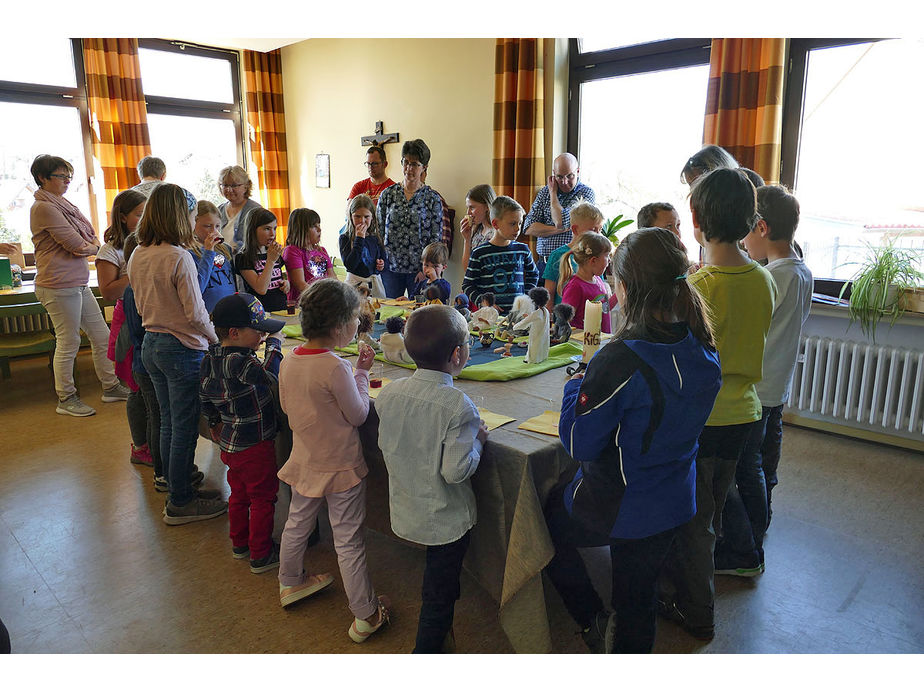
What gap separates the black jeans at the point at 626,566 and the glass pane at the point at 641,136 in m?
2.96

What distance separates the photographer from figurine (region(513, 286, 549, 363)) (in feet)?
7.24

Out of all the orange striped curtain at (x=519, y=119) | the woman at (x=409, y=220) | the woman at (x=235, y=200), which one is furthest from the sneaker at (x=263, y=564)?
the orange striped curtain at (x=519, y=119)

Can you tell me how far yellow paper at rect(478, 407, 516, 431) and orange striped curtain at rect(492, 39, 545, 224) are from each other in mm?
3057

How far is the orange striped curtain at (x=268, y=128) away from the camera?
22.2ft

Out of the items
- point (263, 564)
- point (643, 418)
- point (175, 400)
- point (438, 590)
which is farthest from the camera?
point (175, 400)

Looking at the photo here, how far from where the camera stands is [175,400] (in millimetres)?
2379

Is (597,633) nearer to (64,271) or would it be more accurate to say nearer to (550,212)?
(550,212)

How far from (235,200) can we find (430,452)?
309 centimetres

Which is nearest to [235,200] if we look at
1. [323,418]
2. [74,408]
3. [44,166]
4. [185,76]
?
[44,166]

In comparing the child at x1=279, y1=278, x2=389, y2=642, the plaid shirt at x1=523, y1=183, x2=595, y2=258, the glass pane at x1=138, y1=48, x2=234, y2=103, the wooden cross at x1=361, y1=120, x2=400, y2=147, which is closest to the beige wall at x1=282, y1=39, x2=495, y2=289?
the wooden cross at x1=361, y1=120, x2=400, y2=147

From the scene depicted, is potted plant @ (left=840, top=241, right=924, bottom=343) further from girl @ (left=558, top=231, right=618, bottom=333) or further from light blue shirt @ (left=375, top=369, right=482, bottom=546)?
light blue shirt @ (left=375, top=369, right=482, bottom=546)

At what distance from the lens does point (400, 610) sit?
6.39ft

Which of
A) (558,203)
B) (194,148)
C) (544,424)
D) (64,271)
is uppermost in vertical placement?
(194,148)
